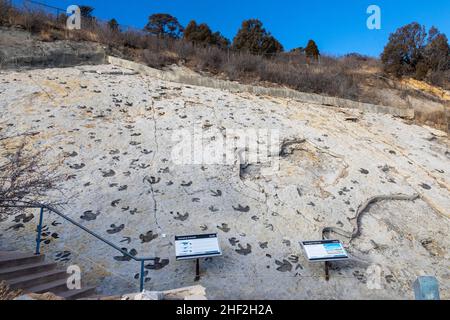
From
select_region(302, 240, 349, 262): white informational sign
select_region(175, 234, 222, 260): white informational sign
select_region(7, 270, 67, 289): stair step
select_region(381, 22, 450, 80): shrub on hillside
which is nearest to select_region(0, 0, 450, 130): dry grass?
select_region(381, 22, 450, 80): shrub on hillside

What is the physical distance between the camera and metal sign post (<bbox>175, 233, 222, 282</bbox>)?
16.2 feet

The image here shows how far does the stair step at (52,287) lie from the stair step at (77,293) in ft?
0.31


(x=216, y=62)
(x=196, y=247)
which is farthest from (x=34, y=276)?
(x=216, y=62)

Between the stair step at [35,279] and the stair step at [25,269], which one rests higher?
the stair step at [25,269]

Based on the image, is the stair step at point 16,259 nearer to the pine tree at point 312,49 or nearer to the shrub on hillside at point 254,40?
the shrub on hillside at point 254,40

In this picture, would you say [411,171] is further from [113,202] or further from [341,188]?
[113,202]

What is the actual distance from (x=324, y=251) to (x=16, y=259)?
13.9 feet

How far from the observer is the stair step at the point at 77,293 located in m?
4.42

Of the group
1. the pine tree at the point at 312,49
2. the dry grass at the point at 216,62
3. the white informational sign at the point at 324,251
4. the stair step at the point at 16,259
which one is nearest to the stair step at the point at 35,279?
the stair step at the point at 16,259

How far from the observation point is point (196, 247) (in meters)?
5.06

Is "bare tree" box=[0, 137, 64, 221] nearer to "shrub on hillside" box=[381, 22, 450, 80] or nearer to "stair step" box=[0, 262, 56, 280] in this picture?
"stair step" box=[0, 262, 56, 280]

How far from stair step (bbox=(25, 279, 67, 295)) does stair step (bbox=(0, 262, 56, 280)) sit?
0.30 metres
